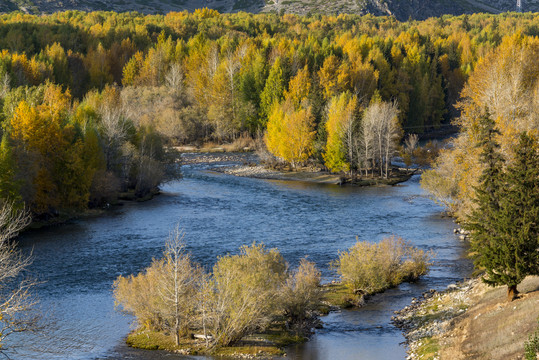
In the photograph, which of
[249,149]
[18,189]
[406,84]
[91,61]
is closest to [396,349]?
[18,189]

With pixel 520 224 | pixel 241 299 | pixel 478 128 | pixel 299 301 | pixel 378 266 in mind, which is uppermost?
pixel 478 128

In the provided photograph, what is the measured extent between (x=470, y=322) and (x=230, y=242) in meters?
27.8

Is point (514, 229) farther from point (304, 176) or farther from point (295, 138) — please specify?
point (295, 138)

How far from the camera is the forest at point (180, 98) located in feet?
238

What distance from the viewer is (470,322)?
35.3m

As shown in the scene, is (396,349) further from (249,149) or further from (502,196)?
(249,149)

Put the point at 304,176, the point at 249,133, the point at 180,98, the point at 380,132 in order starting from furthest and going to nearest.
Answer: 1. the point at 180,98
2. the point at 249,133
3. the point at 304,176
4. the point at 380,132

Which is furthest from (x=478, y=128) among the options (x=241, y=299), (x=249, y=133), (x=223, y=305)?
(x=249, y=133)

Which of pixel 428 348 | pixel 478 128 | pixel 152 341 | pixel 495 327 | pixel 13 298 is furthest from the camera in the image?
pixel 478 128

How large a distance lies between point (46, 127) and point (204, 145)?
58.7 meters

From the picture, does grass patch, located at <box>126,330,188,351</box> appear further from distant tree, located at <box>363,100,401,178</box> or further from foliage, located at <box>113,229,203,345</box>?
distant tree, located at <box>363,100,401,178</box>

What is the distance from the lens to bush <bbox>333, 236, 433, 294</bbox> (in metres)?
44.0

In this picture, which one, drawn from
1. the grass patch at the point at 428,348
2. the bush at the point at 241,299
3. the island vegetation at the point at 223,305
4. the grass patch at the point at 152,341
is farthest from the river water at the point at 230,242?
the bush at the point at 241,299

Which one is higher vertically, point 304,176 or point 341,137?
point 341,137
